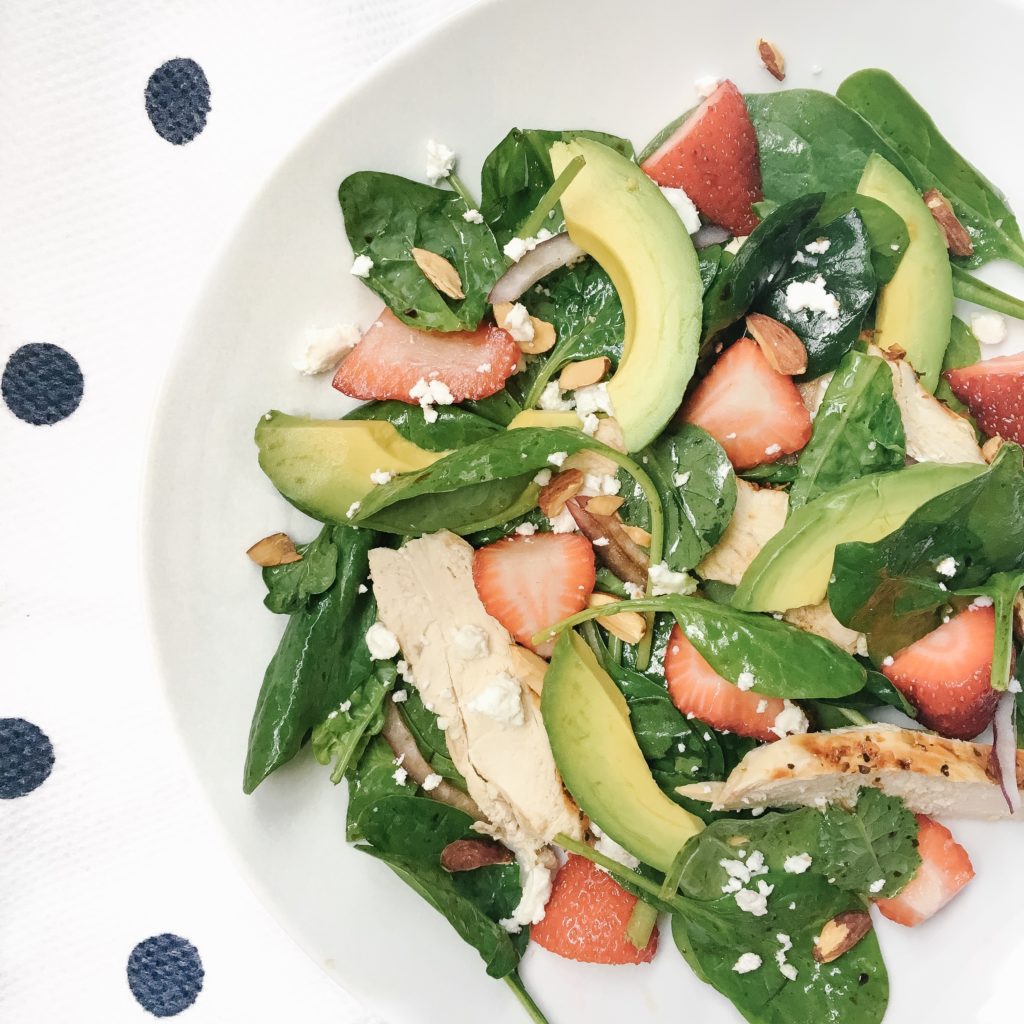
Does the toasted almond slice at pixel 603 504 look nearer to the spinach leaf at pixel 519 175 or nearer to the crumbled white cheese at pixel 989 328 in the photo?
the spinach leaf at pixel 519 175

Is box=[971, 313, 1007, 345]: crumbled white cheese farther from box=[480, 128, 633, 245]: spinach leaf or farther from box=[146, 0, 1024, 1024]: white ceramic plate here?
box=[480, 128, 633, 245]: spinach leaf

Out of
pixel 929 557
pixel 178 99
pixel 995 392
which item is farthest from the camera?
pixel 178 99

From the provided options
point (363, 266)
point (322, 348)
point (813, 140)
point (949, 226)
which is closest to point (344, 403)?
point (322, 348)

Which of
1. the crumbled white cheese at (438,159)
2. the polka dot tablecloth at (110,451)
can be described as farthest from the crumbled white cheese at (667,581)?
the polka dot tablecloth at (110,451)

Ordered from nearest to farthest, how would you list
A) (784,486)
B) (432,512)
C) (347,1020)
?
Answer: (432,512) → (784,486) → (347,1020)

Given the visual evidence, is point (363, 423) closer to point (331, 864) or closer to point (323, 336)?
point (323, 336)

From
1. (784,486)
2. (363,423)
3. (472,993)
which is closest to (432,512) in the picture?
(363,423)

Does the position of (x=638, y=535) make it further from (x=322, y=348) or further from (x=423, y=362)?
(x=322, y=348)
